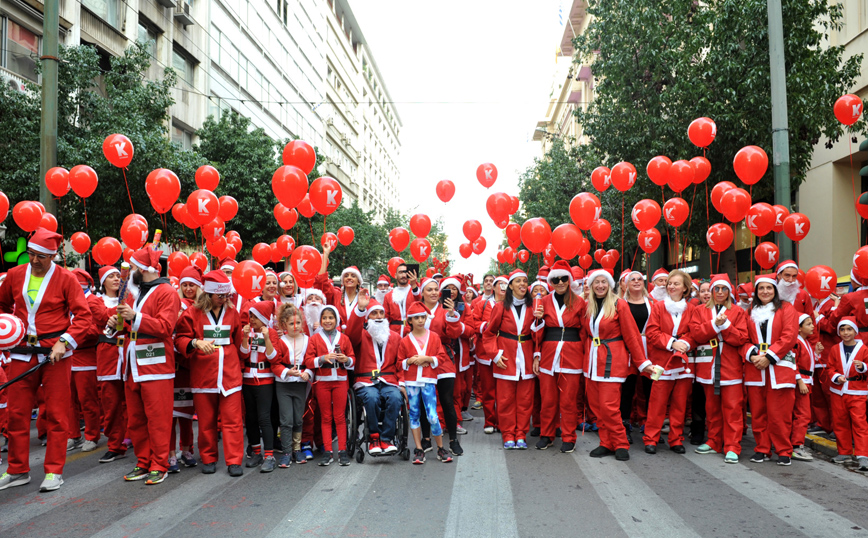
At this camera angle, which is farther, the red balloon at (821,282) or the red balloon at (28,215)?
the red balloon at (28,215)

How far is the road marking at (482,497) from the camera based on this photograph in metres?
4.81

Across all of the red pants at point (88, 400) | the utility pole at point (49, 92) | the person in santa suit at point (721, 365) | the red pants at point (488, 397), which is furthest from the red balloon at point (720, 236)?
the utility pole at point (49, 92)

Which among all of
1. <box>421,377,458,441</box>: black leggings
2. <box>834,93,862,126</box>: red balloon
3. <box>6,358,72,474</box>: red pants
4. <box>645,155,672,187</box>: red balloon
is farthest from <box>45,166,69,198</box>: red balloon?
<box>834,93,862,126</box>: red balloon

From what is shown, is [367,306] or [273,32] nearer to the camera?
[367,306]

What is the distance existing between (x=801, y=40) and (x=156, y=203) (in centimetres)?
1119

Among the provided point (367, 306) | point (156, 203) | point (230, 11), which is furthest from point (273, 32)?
point (367, 306)

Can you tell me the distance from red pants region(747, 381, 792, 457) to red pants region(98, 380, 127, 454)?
6.71 m

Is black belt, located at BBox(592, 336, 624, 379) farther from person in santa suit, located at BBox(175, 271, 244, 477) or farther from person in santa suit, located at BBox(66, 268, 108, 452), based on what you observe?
person in santa suit, located at BBox(66, 268, 108, 452)

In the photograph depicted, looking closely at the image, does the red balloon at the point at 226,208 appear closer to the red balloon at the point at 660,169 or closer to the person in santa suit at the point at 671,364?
the red balloon at the point at 660,169

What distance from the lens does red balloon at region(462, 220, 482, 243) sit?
1645 cm

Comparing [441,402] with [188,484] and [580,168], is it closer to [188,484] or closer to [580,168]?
[188,484]

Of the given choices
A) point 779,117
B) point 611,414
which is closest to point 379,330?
point 611,414

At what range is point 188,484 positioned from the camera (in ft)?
20.1

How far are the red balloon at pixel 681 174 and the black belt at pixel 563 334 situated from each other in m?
4.44
